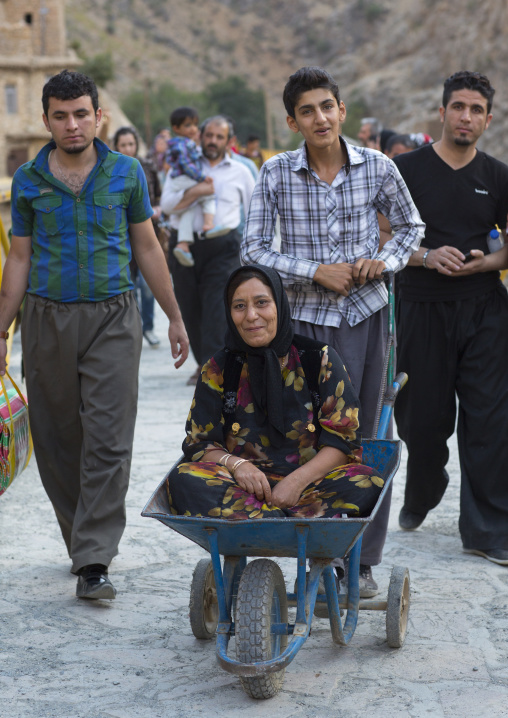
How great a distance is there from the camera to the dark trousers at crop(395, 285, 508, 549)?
16.6ft

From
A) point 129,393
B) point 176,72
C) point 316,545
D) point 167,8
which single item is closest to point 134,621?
point 129,393

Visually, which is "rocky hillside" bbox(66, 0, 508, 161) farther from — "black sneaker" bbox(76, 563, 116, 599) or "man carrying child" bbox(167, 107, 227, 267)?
"black sneaker" bbox(76, 563, 116, 599)

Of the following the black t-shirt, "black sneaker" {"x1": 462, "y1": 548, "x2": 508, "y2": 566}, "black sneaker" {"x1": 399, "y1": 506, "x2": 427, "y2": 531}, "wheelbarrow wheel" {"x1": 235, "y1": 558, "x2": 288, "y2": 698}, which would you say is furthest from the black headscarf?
"black sneaker" {"x1": 399, "y1": 506, "x2": 427, "y2": 531}

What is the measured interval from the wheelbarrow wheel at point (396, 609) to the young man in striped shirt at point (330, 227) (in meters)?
0.82

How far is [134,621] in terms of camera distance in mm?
4281

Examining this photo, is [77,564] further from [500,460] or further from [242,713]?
[500,460]

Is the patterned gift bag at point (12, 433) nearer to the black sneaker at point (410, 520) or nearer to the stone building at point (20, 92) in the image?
the black sneaker at point (410, 520)

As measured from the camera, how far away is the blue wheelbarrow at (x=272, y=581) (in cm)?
320

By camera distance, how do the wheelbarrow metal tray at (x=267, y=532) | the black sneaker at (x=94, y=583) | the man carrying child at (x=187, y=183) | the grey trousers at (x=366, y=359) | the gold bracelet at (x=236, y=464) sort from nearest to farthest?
1. the wheelbarrow metal tray at (x=267, y=532)
2. the gold bracelet at (x=236, y=464)
3. the grey trousers at (x=366, y=359)
4. the black sneaker at (x=94, y=583)
5. the man carrying child at (x=187, y=183)

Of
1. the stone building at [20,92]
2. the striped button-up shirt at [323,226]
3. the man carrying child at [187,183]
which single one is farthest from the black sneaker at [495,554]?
the stone building at [20,92]

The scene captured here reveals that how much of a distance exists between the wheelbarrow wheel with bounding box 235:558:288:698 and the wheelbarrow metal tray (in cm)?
8

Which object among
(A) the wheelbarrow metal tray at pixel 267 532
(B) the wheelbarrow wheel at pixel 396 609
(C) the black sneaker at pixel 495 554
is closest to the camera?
(A) the wheelbarrow metal tray at pixel 267 532

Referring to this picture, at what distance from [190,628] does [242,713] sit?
865 mm

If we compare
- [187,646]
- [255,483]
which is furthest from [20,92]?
[255,483]
